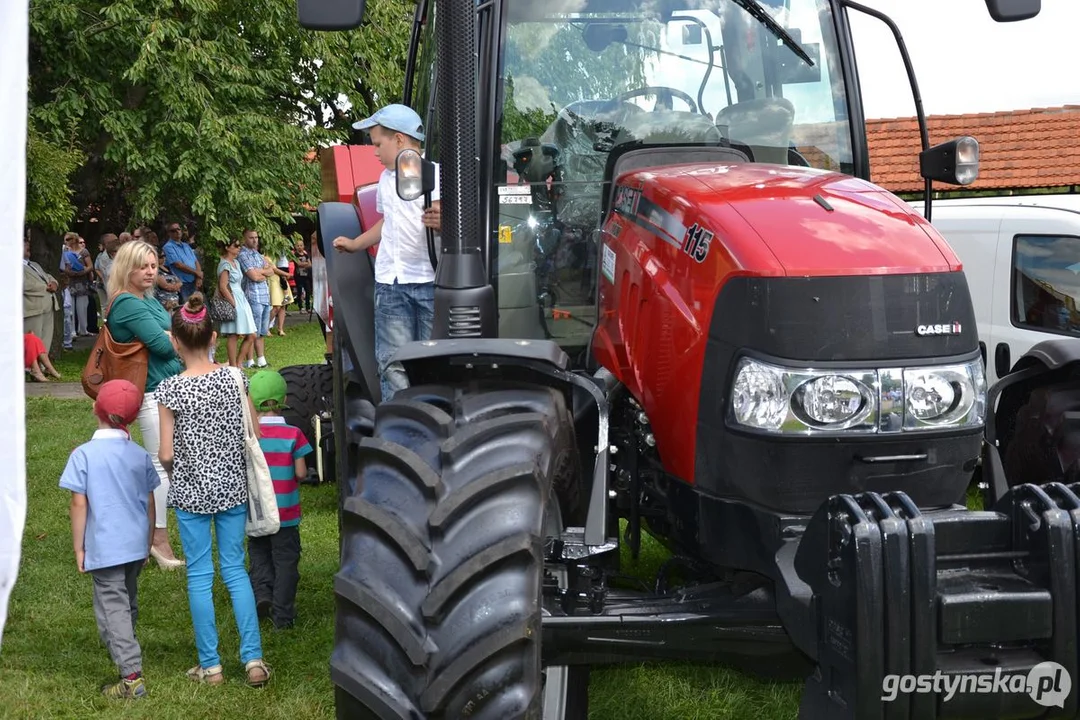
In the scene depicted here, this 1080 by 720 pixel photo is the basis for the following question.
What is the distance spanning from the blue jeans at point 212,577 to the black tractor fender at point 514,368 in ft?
6.16

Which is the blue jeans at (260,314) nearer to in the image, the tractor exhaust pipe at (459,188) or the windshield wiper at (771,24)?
the windshield wiper at (771,24)

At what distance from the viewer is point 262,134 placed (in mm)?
16891

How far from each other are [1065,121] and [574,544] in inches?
863

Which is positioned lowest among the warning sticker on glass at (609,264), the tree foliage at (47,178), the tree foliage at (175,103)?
the warning sticker on glass at (609,264)

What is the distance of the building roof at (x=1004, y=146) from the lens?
2150cm

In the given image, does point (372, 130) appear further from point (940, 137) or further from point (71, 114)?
point (940, 137)

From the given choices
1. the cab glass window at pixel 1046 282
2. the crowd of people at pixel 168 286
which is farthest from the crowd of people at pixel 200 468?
the crowd of people at pixel 168 286

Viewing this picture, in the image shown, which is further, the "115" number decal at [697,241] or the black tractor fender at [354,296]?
the black tractor fender at [354,296]

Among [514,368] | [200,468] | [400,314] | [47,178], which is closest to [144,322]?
[200,468]

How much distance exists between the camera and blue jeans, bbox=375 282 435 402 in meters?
4.88

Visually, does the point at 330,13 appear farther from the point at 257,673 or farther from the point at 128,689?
the point at 128,689

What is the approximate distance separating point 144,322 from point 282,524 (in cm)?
183

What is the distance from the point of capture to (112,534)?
4.87m

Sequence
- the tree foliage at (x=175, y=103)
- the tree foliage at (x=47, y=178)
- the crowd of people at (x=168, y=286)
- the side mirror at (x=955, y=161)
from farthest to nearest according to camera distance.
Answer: the tree foliage at (x=175, y=103), the crowd of people at (x=168, y=286), the tree foliage at (x=47, y=178), the side mirror at (x=955, y=161)
